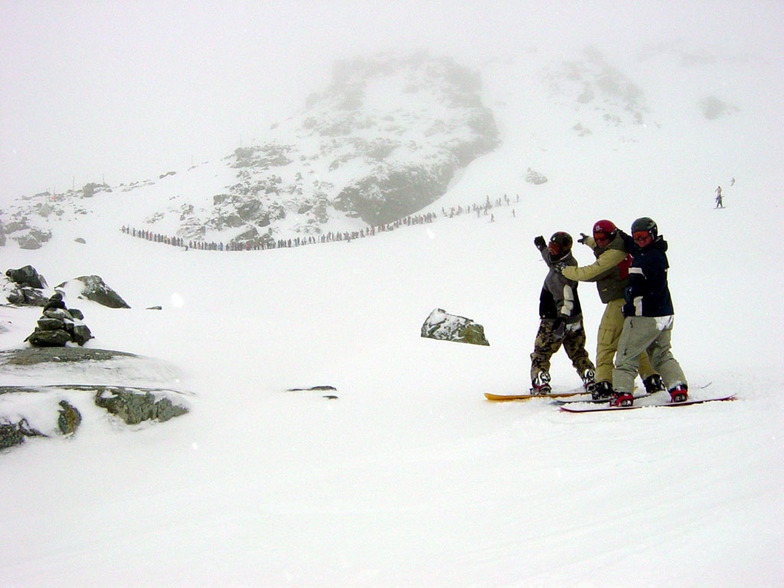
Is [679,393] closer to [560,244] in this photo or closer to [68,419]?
[560,244]

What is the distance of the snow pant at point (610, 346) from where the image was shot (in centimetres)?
396

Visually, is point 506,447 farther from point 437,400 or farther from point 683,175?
point 683,175

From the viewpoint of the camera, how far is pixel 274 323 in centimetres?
838

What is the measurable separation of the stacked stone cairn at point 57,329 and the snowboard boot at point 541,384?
16.8 ft

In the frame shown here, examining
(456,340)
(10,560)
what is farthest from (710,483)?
(456,340)

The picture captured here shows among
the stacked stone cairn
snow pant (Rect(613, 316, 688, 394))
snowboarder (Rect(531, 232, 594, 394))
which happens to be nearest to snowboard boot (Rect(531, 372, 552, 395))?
snowboarder (Rect(531, 232, 594, 394))

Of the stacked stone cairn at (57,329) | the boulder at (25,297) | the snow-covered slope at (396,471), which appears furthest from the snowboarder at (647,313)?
the boulder at (25,297)

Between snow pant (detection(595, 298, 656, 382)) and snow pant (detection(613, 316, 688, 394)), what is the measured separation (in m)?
0.26

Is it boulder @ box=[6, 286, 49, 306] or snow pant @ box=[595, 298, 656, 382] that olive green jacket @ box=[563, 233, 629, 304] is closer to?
snow pant @ box=[595, 298, 656, 382]

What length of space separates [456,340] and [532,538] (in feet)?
23.0

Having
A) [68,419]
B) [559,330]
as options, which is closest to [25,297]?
[68,419]

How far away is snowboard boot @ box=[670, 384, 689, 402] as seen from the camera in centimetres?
336

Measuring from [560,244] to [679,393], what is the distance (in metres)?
1.76

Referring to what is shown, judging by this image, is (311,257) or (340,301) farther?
(311,257)
